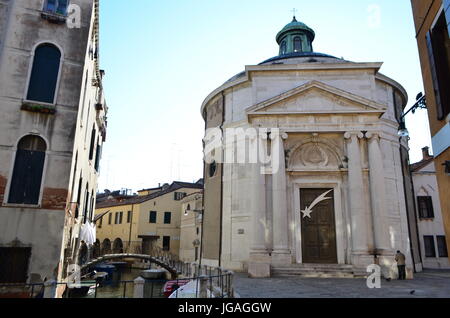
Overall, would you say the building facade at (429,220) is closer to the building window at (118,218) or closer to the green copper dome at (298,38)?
the green copper dome at (298,38)

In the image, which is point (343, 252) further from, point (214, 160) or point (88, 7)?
point (88, 7)

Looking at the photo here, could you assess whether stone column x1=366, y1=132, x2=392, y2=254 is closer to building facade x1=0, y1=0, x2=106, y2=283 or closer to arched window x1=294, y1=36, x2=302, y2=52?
building facade x1=0, y1=0, x2=106, y2=283

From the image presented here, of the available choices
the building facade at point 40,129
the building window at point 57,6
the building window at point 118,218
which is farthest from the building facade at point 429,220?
the building window at point 118,218

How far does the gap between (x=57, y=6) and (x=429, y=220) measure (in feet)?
85.4

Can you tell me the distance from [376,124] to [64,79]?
14291 mm

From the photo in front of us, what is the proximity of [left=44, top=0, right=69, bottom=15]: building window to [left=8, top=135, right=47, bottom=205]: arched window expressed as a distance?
5440 millimetres

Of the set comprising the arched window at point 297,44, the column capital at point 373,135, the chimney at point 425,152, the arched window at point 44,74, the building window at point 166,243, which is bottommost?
the building window at point 166,243

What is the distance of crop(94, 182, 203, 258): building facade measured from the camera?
4075 cm

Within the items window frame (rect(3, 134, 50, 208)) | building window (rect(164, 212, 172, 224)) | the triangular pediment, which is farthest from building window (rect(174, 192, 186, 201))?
window frame (rect(3, 134, 50, 208))

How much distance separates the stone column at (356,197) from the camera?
50.0 ft

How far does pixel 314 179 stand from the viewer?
1711 centimetres

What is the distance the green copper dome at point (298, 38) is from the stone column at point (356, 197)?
14730 mm
